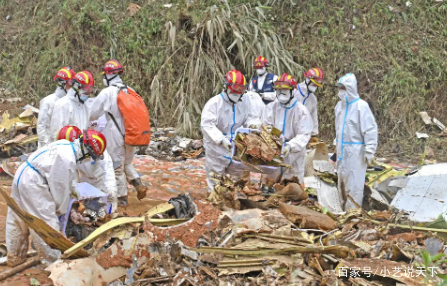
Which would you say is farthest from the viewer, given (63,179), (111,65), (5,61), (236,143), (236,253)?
(5,61)

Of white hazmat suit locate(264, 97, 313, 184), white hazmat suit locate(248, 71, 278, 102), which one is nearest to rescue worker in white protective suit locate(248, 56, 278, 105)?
white hazmat suit locate(248, 71, 278, 102)

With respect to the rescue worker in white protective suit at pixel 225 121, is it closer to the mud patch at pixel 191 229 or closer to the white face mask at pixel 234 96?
the white face mask at pixel 234 96

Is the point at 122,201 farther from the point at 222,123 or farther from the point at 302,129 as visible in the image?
the point at 302,129

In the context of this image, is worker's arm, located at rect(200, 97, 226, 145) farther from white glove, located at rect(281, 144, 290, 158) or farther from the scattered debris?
the scattered debris

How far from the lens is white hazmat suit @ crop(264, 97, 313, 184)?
615 cm

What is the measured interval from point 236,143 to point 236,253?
2.02 m

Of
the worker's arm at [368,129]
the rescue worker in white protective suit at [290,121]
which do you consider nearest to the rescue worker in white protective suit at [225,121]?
the rescue worker in white protective suit at [290,121]

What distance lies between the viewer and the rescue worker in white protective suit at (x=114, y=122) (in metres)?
6.00

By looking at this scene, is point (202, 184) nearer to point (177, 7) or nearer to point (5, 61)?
point (177, 7)

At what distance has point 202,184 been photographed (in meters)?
7.73

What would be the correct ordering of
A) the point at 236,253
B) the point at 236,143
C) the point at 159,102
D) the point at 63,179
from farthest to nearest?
the point at 159,102 < the point at 236,143 < the point at 63,179 < the point at 236,253

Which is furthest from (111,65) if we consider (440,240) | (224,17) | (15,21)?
(15,21)

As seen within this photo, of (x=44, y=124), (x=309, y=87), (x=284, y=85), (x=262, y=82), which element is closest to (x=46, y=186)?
(x=44, y=124)

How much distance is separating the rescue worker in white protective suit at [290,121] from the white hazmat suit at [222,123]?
36cm
